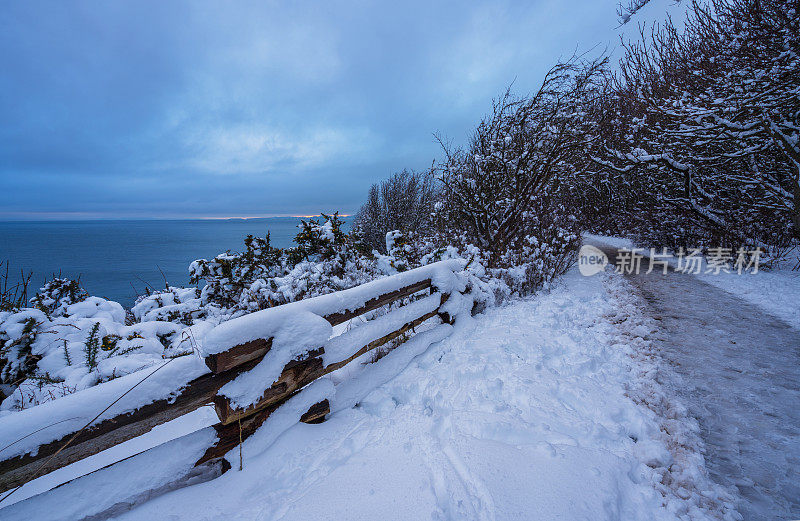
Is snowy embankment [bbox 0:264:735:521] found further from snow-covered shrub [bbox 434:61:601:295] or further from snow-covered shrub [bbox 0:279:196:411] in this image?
snow-covered shrub [bbox 434:61:601:295]

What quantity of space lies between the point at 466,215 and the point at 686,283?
5479 millimetres

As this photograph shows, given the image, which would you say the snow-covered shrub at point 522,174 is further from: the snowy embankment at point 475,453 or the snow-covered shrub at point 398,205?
the snow-covered shrub at point 398,205

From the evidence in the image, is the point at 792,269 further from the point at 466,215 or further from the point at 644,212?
the point at 466,215

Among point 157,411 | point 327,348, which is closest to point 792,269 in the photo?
point 327,348

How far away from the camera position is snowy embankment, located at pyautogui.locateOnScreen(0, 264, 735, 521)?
167 cm

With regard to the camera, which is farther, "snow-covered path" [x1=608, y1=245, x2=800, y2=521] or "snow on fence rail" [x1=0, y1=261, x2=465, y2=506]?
"snow-covered path" [x1=608, y1=245, x2=800, y2=521]


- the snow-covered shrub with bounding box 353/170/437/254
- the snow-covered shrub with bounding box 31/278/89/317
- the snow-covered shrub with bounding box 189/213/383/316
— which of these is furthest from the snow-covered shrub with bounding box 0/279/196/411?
the snow-covered shrub with bounding box 353/170/437/254

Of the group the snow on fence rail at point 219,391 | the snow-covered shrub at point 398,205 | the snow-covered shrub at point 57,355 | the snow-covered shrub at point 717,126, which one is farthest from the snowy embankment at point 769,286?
the snow-covered shrub at point 398,205

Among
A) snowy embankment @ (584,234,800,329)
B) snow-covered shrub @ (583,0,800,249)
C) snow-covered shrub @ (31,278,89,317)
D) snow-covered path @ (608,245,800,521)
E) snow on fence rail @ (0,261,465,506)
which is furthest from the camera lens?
snow-covered shrub @ (583,0,800,249)

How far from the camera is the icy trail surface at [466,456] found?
167 cm

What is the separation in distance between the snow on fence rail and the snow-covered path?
2853mm

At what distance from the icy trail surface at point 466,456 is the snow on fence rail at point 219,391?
10.2 inches

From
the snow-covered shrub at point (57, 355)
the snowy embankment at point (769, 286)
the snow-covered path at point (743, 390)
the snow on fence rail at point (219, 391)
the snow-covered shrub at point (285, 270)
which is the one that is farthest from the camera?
the snow-covered shrub at point (285, 270)

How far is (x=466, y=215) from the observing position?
8.16 metres
